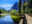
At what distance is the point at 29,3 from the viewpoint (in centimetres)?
166

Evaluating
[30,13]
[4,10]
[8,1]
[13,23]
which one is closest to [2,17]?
[4,10]

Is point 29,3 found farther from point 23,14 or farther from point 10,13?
point 10,13

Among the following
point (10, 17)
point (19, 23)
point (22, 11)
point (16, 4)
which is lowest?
point (19, 23)

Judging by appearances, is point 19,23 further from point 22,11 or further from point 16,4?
point 16,4

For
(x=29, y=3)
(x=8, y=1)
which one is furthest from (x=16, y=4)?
(x=29, y=3)

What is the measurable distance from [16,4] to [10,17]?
0.34m

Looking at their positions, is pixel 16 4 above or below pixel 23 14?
above

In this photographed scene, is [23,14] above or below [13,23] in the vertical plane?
above

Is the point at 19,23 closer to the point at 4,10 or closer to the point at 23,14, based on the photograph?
the point at 23,14

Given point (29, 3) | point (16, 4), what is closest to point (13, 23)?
point (16, 4)

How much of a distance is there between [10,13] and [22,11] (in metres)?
0.29

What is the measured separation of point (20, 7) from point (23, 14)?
0.60 ft

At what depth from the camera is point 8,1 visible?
1.62 meters

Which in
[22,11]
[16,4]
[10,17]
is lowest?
[10,17]
